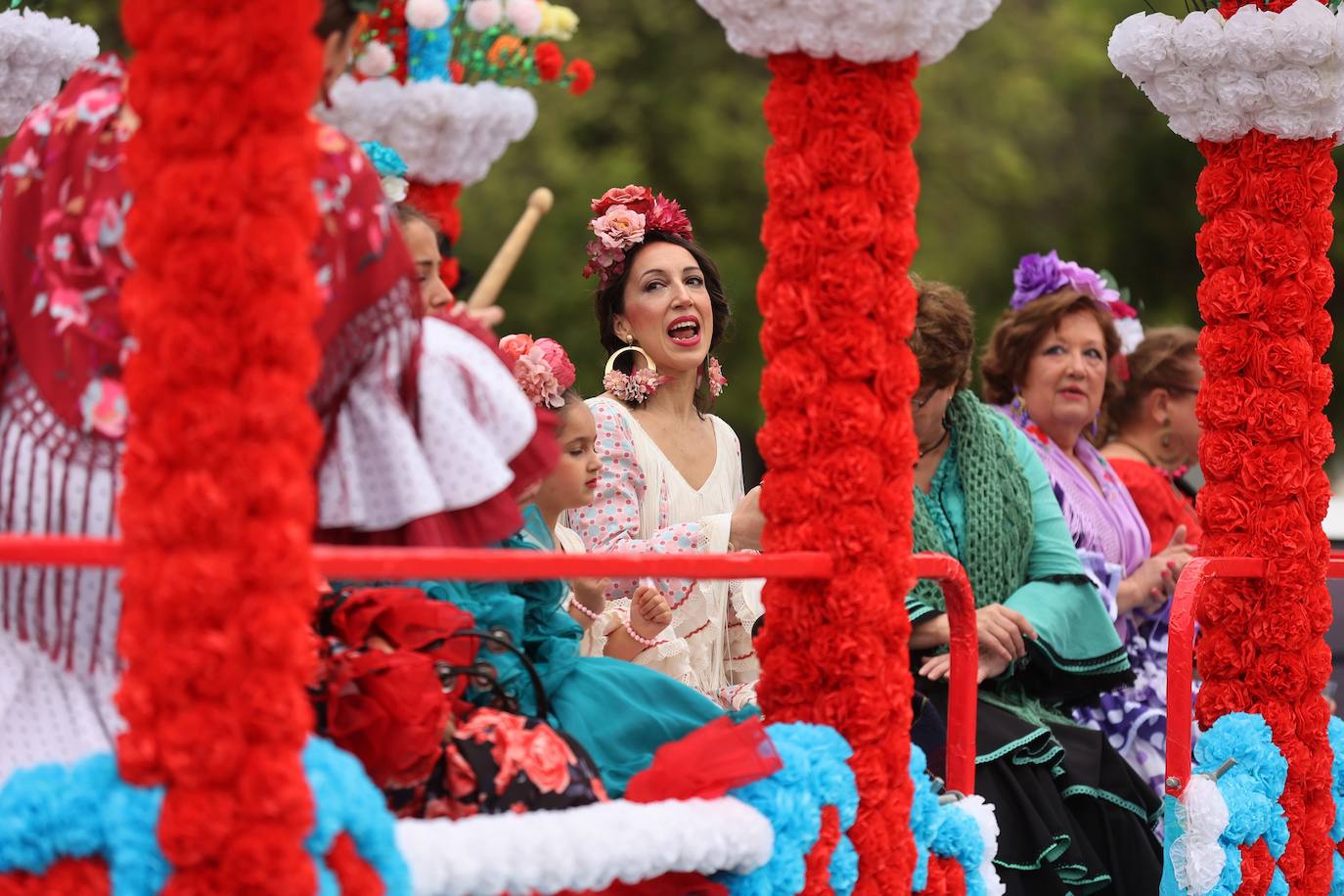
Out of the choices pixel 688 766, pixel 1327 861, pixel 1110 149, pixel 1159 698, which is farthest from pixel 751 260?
pixel 688 766

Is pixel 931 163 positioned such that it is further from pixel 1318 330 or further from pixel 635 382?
pixel 1318 330

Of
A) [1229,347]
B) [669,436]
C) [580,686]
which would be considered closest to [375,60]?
[669,436]

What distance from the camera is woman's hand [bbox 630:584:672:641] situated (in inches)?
158

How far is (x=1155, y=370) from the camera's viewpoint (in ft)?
21.0

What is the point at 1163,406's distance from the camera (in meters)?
6.42

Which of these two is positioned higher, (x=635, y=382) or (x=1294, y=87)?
(x=1294, y=87)

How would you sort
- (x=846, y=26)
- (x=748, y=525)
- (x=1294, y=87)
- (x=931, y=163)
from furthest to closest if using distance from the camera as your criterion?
(x=931, y=163), (x=1294, y=87), (x=748, y=525), (x=846, y=26)

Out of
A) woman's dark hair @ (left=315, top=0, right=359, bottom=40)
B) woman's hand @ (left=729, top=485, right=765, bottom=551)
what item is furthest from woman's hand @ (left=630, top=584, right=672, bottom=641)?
woman's dark hair @ (left=315, top=0, right=359, bottom=40)

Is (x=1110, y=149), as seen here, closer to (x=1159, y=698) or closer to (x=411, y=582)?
(x=1159, y=698)

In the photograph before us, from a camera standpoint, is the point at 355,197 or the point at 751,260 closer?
the point at 355,197

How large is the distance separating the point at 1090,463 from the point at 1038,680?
123cm

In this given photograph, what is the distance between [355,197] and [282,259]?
309 mm

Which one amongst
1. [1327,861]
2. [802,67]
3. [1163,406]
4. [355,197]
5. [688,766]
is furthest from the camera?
[1163,406]

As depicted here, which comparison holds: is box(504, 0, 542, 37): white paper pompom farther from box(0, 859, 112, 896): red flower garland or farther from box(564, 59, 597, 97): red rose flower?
box(0, 859, 112, 896): red flower garland
